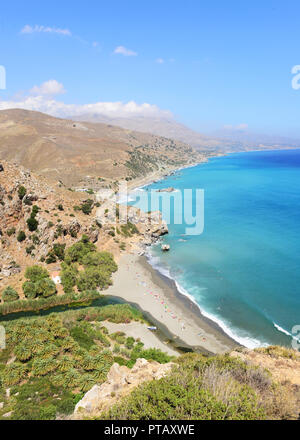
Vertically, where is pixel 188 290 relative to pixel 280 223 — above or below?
below

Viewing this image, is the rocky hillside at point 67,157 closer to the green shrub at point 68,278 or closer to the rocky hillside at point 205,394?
the green shrub at point 68,278

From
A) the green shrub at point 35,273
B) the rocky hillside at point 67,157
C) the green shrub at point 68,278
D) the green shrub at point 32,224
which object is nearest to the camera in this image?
the green shrub at point 68,278

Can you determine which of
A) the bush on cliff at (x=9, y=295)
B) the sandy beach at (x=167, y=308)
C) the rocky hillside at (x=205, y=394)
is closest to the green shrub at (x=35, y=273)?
the bush on cliff at (x=9, y=295)

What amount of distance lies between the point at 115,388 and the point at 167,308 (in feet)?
65.9

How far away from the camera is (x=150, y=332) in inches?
1152

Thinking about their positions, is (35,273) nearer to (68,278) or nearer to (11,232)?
(68,278)

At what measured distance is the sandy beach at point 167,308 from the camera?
28.3m

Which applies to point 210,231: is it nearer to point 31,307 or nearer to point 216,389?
point 31,307

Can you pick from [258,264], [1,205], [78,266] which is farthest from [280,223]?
[1,205]

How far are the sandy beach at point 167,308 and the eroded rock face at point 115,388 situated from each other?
1245 centimetres

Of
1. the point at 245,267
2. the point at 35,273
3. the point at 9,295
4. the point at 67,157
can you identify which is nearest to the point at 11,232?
the point at 35,273

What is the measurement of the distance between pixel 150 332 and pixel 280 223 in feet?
165

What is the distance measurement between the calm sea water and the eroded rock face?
1623 cm

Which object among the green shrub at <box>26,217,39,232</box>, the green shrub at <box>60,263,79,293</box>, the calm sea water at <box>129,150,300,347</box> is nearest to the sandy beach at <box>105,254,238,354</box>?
the calm sea water at <box>129,150,300,347</box>
